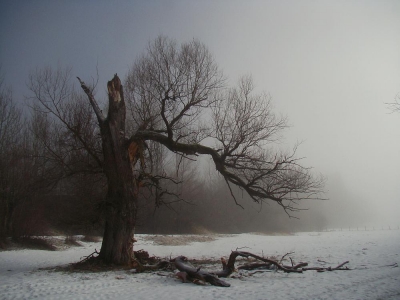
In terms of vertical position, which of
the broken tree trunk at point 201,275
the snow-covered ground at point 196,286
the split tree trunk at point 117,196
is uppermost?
the split tree trunk at point 117,196

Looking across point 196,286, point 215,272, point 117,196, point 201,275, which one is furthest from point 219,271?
point 117,196

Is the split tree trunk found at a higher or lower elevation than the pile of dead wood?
higher

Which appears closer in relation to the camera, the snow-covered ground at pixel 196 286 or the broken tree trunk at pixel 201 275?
the snow-covered ground at pixel 196 286

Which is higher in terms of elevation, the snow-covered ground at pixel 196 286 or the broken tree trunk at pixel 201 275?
the broken tree trunk at pixel 201 275

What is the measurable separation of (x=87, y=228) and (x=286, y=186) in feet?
25.7

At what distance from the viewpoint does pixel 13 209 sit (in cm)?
2352

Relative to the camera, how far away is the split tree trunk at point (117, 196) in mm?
12000

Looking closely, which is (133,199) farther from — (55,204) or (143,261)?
(55,204)

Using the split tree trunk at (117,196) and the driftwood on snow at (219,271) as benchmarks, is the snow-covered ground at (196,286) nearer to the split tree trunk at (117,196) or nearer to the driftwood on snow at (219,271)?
the driftwood on snow at (219,271)

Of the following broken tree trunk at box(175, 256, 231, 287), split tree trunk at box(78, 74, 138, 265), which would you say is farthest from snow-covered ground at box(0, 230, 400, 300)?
split tree trunk at box(78, 74, 138, 265)

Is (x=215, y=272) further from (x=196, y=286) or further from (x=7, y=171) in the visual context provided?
(x=7, y=171)

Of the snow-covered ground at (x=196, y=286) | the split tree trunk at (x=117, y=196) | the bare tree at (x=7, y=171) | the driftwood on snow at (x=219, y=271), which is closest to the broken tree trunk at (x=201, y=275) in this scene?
the driftwood on snow at (x=219, y=271)

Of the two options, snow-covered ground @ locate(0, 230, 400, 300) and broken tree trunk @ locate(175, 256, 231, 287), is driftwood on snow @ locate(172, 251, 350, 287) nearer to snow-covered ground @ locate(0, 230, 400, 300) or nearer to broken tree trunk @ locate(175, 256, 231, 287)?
broken tree trunk @ locate(175, 256, 231, 287)

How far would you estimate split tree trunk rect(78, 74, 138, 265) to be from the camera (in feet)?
39.4
